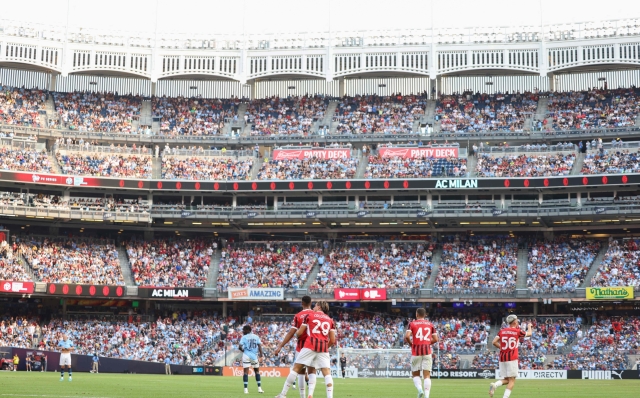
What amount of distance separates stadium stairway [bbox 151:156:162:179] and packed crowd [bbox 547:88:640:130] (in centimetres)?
3408

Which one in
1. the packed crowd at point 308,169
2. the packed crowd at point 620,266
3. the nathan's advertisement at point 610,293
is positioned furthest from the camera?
the packed crowd at point 308,169

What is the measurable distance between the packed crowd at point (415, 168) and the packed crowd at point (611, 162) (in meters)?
9.90

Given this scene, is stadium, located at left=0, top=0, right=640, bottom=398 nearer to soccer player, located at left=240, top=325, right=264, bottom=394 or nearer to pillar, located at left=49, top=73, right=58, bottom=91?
pillar, located at left=49, top=73, right=58, bottom=91

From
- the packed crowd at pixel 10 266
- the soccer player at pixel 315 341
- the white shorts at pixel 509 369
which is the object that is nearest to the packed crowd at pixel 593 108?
the packed crowd at pixel 10 266

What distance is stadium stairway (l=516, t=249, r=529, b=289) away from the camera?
212 feet

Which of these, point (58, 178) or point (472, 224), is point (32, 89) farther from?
point (472, 224)

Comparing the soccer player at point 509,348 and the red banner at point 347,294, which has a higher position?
the red banner at point 347,294

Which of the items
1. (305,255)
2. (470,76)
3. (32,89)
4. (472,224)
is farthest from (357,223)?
(32,89)

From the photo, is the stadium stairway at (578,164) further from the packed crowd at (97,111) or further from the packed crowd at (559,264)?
the packed crowd at (97,111)

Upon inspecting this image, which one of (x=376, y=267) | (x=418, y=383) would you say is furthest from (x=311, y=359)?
→ (x=376, y=267)

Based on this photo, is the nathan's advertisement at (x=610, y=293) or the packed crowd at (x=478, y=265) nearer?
the nathan's advertisement at (x=610, y=293)

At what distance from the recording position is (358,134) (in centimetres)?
7475

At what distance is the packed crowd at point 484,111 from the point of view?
74.6 metres

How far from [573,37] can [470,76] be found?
9704mm
